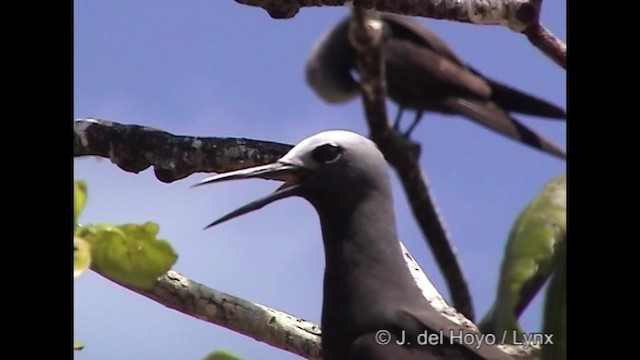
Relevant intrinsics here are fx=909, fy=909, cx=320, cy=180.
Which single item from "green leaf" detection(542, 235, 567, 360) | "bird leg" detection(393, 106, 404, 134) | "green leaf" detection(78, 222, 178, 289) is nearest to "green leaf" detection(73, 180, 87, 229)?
"green leaf" detection(78, 222, 178, 289)

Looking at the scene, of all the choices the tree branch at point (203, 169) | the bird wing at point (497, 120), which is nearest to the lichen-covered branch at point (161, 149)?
the tree branch at point (203, 169)

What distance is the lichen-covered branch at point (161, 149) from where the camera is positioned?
87cm

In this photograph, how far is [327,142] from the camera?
2.66ft

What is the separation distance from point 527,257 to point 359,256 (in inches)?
13.6

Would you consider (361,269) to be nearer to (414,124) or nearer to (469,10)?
(414,124)

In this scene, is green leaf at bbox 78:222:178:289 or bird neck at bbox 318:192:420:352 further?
bird neck at bbox 318:192:420:352

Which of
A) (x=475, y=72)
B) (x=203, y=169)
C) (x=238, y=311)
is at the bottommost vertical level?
(x=238, y=311)

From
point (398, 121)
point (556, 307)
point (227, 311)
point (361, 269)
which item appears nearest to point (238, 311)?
point (227, 311)

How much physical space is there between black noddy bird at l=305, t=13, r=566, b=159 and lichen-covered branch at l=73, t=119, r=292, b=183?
0.33ft

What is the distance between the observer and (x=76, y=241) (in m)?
0.52

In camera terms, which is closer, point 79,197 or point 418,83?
point 79,197

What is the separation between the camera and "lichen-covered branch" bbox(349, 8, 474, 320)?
0.81 m

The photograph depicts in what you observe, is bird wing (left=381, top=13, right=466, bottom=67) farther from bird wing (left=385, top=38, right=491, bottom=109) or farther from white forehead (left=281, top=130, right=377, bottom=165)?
white forehead (left=281, top=130, right=377, bottom=165)
